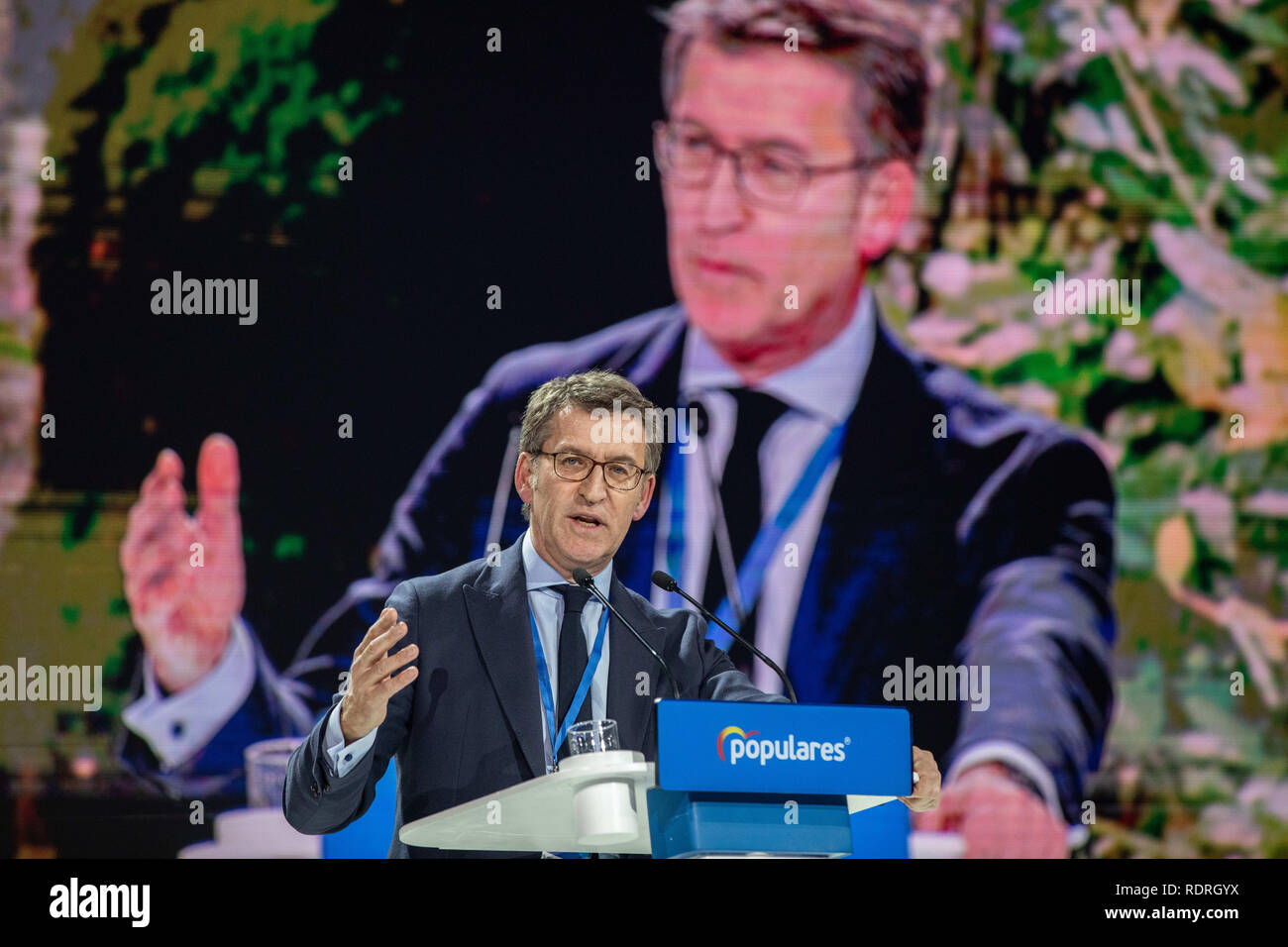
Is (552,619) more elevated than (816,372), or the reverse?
(816,372)

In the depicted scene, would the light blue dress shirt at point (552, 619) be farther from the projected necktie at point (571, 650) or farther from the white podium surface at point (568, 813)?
the white podium surface at point (568, 813)

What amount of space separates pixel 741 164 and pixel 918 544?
4.37 ft

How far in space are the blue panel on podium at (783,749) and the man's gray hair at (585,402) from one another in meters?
0.99

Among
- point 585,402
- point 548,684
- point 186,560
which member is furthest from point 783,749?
point 186,560

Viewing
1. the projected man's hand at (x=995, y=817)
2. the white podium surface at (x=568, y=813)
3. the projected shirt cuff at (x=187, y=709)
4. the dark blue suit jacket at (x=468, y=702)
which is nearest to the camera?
the white podium surface at (x=568, y=813)

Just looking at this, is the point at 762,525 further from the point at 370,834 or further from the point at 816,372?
the point at 370,834

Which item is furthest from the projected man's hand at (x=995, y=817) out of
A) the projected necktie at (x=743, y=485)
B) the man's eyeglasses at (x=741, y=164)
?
the man's eyeglasses at (x=741, y=164)

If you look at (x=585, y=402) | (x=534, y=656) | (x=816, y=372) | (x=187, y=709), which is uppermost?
(x=816, y=372)

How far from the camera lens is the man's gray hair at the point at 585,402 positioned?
3.65m

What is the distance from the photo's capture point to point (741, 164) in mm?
5383

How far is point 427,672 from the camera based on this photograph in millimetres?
3424
